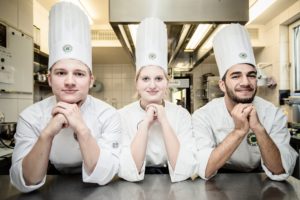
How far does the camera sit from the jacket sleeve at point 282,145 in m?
1.06

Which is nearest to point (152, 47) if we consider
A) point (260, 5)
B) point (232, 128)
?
point (232, 128)

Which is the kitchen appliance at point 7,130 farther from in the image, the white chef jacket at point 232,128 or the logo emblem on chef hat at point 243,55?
the logo emblem on chef hat at point 243,55

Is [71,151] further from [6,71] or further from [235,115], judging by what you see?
[6,71]

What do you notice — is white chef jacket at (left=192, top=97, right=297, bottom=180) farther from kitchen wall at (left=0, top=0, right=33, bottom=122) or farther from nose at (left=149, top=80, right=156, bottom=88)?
kitchen wall at (left=0, top=0, right=33, bottom=122)

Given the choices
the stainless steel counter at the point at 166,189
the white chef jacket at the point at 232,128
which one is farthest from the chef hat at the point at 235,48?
the stainless steel counter at the point at 166,189

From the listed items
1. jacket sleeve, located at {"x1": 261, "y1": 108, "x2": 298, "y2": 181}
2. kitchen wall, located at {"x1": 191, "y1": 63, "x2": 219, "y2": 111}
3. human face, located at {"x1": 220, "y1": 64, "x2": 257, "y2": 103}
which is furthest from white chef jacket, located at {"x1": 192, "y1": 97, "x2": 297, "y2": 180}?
kitchen wall, located at {"x1": 191, "y1": 63, "x2": 219, "y2": 111}

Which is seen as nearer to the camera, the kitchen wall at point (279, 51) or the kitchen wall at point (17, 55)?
the kitchen wall at point (17, 55)

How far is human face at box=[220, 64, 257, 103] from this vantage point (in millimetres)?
1235

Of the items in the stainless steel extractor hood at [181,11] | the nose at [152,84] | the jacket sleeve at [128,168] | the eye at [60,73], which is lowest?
the jacket sleeve at [128,168]

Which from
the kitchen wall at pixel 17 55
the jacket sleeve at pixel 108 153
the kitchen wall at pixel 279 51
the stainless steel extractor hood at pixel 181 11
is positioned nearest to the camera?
the jacket sleeve at pixel 108 153

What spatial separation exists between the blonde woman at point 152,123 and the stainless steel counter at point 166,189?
7 centimetres

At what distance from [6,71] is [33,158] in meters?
1.40

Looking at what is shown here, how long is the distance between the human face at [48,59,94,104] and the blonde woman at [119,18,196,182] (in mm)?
305

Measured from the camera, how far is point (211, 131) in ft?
4.64
